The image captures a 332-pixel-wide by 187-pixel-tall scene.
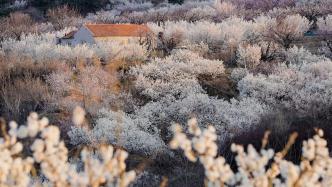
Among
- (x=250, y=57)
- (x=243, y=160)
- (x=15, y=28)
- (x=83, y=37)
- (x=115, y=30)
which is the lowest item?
(x=15, y=28)

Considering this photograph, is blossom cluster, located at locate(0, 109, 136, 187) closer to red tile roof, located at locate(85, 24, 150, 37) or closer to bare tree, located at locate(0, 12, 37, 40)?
red tile roof, located at locate(85, 24, 150, 37)

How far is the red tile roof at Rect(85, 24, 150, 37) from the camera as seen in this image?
85.7 ft

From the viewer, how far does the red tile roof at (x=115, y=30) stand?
26125 millimetres

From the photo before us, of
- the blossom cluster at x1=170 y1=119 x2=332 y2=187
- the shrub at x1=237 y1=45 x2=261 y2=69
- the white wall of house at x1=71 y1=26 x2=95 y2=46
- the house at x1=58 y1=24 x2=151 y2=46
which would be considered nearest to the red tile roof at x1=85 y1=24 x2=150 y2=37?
the house at x1=58 y1=24 x2=151 y2=46

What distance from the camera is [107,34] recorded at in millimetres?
26109

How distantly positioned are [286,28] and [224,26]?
12.8 feet

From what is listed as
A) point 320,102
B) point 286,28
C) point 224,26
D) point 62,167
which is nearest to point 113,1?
point 224,26

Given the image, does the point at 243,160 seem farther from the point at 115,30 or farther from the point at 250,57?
the point at 115,30

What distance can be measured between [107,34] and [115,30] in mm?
683

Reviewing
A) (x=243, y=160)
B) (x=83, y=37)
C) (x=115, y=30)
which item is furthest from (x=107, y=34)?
(x=243, y=160)

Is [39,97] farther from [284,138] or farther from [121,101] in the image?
[284,138]

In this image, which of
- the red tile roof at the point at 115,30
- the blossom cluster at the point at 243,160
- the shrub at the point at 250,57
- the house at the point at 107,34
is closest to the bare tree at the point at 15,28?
the house at the point at 107,34

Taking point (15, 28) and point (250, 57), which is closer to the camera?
point (250, 57)

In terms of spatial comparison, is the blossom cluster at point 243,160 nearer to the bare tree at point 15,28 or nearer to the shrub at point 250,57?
the shrub at point 250,57
